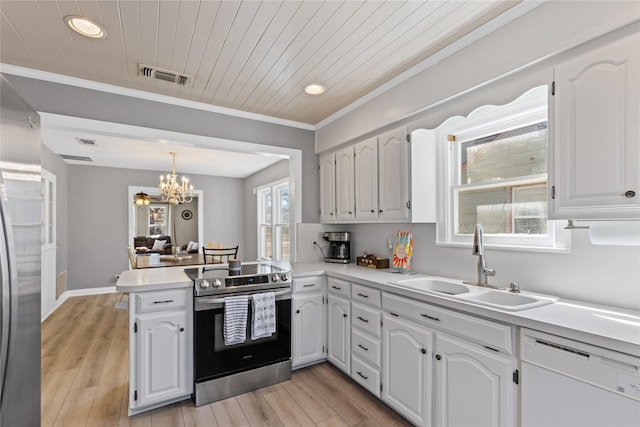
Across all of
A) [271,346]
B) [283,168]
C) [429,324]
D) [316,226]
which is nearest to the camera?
[429,324]

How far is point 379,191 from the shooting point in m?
2.79

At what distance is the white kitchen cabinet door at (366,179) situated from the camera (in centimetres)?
283

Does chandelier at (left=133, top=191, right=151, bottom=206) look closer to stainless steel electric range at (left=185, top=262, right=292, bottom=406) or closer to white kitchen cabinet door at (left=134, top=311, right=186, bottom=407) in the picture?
stainless steel electric range at (left=185, top=262, right=292, bottom=406)

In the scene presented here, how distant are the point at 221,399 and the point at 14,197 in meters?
2.02

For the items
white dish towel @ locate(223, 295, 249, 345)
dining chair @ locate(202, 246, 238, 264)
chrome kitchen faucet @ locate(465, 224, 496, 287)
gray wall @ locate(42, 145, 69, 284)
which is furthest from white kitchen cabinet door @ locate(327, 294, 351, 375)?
gray wall @ locate(42, 145, 69, 284)

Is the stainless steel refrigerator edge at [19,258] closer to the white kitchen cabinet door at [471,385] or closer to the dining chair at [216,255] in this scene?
the white kitchen cabinet door at [471,385]

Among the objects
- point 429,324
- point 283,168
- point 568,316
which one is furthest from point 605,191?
point 283,168

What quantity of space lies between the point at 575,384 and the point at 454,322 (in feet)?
1.84

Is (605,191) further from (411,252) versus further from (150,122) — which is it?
(150,122)

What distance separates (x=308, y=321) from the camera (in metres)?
2.86

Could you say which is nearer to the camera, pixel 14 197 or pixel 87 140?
pixel 14 197

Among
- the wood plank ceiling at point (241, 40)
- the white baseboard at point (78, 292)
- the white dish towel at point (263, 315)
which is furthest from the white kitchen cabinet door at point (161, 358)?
the white baseboard at point (78, 292)

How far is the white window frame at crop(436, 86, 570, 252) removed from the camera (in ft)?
6.33

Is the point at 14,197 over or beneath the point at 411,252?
over
